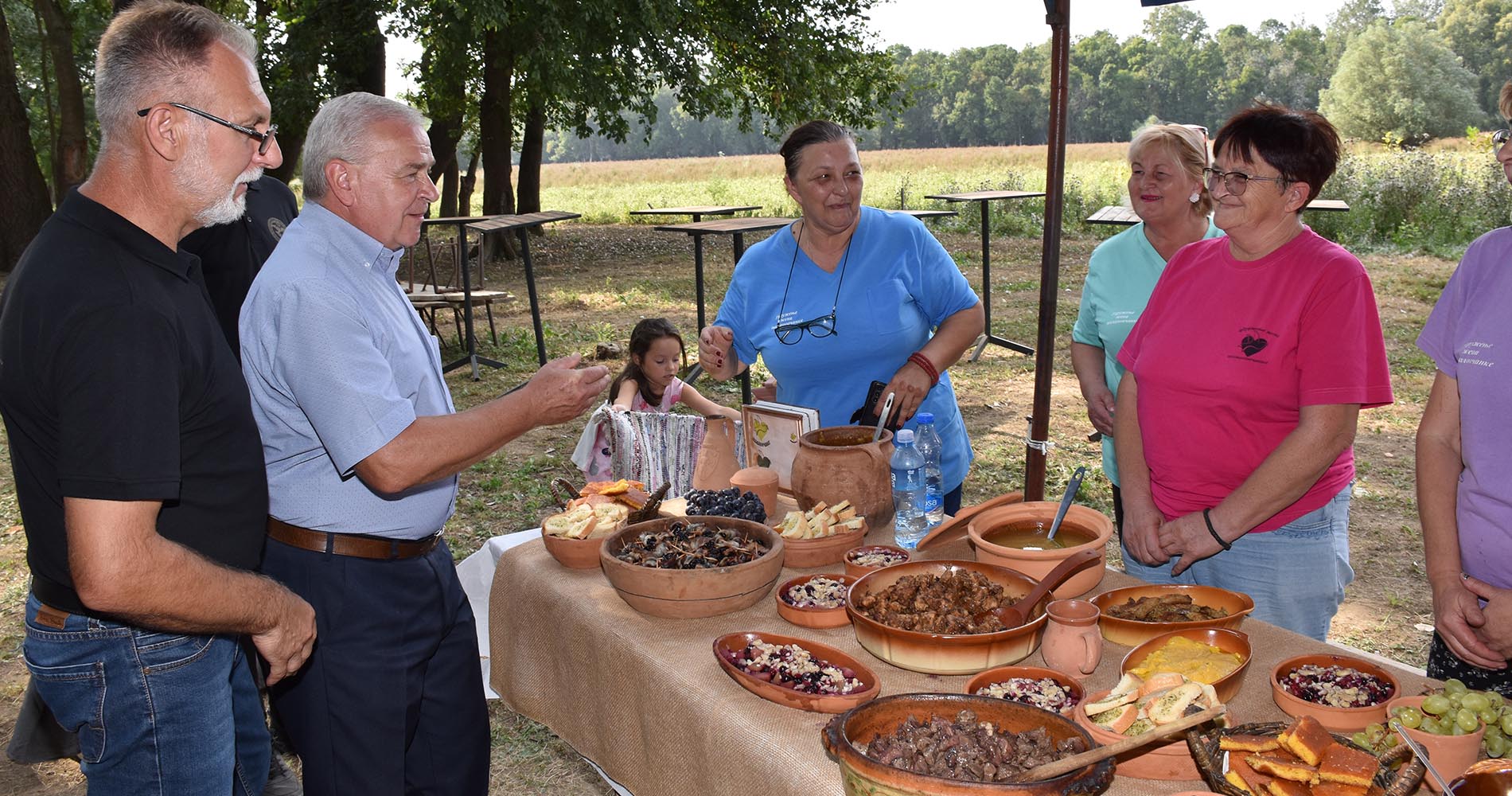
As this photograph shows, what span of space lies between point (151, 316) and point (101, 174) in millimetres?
290

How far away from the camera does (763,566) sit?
6.86 feet

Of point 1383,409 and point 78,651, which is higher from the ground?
point 78,651

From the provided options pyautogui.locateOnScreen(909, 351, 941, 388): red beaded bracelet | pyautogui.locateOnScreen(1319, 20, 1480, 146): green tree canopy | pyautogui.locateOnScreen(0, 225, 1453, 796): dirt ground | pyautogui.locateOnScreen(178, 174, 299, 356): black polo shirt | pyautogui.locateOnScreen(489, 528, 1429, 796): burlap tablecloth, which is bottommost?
pyautogui.locateOnScreen(0, 225, 1453, 796): dirt ground

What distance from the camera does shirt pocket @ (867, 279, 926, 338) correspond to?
9.78ft

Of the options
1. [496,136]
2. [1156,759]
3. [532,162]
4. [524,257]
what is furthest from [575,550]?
[532,162]

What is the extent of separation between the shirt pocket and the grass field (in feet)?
5.72

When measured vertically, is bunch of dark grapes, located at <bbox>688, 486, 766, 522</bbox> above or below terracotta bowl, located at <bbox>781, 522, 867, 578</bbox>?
above

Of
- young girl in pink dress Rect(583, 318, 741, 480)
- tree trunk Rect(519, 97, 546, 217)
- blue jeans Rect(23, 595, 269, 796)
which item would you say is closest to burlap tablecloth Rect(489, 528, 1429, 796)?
blue jeans Rect(23, 595, 269, 796)

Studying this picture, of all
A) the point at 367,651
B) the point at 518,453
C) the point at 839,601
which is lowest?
the point at 518,453

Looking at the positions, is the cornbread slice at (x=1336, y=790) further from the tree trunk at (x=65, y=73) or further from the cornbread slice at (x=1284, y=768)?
the tree trunk at (x=65, y=73)

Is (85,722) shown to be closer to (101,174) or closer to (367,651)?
(367,651)

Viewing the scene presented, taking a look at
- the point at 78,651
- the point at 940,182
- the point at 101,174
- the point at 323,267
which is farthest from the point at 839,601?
the point at 940,182

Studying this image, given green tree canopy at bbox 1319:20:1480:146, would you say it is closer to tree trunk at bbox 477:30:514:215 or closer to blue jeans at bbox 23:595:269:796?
tree trunk at bbox 477:30:514:215

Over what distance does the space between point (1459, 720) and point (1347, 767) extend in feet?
0.81
